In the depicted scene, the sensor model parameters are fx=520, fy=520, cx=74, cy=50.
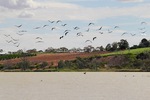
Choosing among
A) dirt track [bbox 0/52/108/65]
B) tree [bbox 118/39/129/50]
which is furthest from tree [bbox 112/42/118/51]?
dirt track [bbox 0/52/108/65]

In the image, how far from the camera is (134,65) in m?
154

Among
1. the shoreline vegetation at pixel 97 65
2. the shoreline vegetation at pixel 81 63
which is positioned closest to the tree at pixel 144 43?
the shoreline vegetation at pixel 81 63

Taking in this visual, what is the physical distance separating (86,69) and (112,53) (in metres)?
16.1
